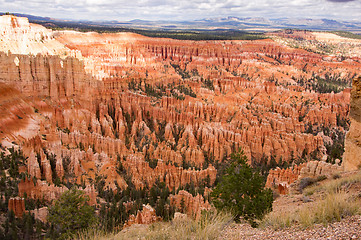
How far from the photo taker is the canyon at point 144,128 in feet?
64.5

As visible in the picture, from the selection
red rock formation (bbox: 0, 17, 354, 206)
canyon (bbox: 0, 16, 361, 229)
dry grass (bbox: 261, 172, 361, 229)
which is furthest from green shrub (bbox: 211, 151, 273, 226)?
red rock formation (bbox: 0, 17, 354, 206)

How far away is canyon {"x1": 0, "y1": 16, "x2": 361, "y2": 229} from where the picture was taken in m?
19.7

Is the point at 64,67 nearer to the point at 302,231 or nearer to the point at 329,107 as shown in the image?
the point at 302,231

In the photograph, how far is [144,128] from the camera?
3061cm

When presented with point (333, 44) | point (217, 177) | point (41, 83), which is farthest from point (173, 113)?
point (333, 44)

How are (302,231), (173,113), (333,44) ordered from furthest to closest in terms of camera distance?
1. (333,44)
2. (173,113)
3. (302,231)

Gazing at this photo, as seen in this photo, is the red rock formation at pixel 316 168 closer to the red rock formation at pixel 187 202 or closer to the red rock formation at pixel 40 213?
the red rock formation at pixel 187 202

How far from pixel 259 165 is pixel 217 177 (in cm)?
658

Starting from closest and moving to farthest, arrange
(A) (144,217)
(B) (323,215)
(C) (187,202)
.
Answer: (B) (323,215), (A) (144,217), (C) (187,202)

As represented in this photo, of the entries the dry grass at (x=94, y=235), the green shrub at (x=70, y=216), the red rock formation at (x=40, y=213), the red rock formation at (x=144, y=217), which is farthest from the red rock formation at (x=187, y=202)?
the dry grass at (x=94, y=235)

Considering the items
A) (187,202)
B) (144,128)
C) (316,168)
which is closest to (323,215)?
(316,168)

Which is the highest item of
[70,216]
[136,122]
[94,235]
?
[94,235]

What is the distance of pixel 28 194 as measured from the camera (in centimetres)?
1697

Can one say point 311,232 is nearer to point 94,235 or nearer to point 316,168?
point 94,235
